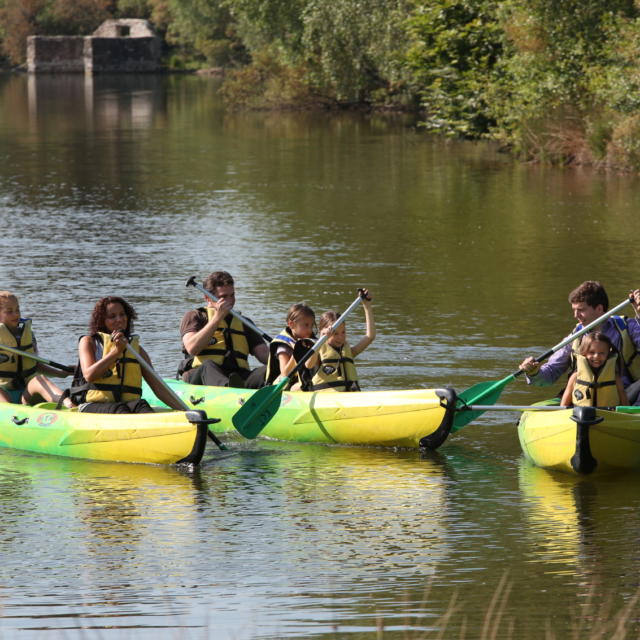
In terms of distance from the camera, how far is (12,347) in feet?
28.3

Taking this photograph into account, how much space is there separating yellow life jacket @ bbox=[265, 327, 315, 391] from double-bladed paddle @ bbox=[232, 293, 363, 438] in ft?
0.67

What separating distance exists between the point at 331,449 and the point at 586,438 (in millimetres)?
1788

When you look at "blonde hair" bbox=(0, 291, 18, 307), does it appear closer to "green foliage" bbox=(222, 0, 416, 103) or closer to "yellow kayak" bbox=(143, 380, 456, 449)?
"yellow kayak" bbox=(143, 380, 456, 449)

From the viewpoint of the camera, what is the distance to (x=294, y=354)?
27.8 feet

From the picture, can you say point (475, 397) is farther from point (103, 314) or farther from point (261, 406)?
point (103, 314)

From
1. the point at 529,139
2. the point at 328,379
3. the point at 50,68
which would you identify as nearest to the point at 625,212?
the point at 529,139

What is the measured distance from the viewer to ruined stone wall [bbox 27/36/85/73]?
235ft

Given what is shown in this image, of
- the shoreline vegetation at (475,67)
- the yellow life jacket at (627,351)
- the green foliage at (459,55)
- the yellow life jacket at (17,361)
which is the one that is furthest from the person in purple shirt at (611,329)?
the green foliage at (459,55)

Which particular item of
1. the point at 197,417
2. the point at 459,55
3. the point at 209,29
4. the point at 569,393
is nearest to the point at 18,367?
the point at 197,417

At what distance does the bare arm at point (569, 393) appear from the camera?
7.55m

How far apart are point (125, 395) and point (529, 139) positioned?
17731 mm

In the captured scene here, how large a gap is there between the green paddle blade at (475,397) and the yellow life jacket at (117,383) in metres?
1.93

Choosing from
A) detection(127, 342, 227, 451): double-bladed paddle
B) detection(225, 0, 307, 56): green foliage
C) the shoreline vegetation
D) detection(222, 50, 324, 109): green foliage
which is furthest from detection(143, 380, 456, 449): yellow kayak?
detection(222, 50, 324, 109): green foliage

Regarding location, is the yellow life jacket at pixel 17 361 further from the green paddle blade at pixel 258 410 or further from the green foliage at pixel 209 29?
the green foliage at pixel 209 29
